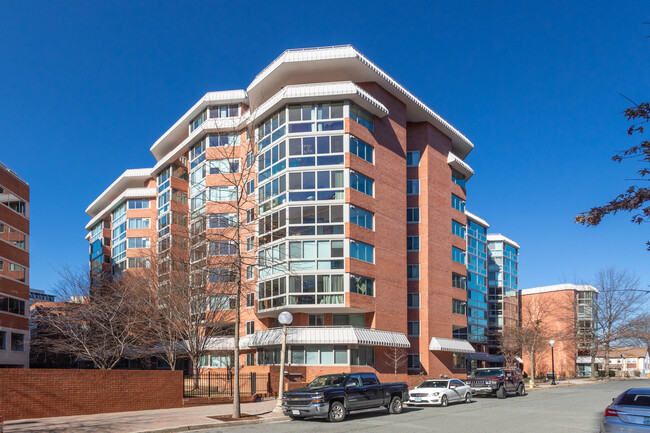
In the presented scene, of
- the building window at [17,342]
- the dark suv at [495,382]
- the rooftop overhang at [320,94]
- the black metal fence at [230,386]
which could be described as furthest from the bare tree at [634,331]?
the building window at [17,342]

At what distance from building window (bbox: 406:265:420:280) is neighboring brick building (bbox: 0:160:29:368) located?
99.2 feet

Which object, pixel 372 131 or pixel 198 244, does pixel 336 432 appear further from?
pixel 372 131

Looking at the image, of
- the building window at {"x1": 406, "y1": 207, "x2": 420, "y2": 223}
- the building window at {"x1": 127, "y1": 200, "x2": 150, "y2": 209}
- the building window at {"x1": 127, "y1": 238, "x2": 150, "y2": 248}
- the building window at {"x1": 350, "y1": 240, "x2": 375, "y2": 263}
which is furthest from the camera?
the building window at {"x1": 127, "y1": 200, "x2": 150, "y2": 209}

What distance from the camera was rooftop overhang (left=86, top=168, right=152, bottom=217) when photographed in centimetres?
7025

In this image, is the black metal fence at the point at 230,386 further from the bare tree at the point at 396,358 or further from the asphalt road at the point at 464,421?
the bare tree at the point at 396,358

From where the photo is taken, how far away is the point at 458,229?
180 feet

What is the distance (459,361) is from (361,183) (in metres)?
20.8

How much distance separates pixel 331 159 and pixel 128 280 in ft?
56.9

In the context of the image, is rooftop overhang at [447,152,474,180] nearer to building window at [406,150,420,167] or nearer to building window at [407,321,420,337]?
building window at [406,150,420,167]

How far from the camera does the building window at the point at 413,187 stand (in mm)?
50606

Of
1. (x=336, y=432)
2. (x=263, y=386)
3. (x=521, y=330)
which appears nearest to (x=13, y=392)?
(x=336, y=432)

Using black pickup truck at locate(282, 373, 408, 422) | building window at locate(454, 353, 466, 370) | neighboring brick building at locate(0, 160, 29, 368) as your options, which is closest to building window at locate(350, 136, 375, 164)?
building window at locate(454, 353, 466, 370)

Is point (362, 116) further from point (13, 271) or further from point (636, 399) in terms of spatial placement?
point (636, 399)

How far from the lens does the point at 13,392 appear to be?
65.2 feet
